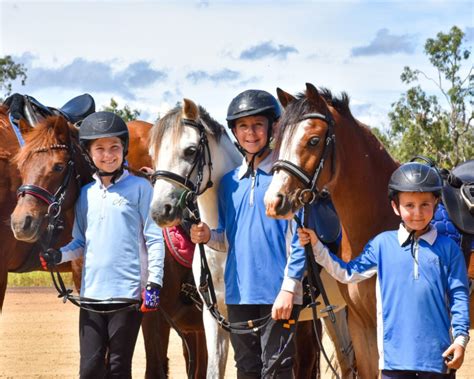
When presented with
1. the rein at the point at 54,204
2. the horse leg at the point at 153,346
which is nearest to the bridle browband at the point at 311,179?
the rein at the point at 54,204

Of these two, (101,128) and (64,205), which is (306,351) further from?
(101,128)

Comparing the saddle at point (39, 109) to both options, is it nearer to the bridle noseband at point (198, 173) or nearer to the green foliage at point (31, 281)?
the bridle noseband at point (198, 173)

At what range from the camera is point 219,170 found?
585 centimetres

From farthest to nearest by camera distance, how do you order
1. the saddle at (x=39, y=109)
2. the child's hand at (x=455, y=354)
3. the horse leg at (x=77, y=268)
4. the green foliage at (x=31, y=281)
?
the green foliage at (x=31, y=281) < the saddle at (x=39, y=109) < the horse leg at (x=77, y=268) < the child's hand at (x=455, y=354)

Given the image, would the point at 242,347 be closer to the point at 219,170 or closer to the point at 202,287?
the point at 202,287

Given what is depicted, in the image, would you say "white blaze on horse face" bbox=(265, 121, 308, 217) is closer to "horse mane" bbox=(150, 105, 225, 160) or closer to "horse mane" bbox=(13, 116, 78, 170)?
"horse mane" bbox=(150, 105, 225, 160)

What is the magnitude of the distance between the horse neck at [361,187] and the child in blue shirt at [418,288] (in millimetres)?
636

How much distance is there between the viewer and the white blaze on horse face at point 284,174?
15.5 ft

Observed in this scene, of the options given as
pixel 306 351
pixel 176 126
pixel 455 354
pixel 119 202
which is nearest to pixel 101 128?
pixel 119 202

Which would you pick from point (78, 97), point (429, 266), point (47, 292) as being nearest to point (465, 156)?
point (47, 292)

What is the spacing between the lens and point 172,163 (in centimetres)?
564

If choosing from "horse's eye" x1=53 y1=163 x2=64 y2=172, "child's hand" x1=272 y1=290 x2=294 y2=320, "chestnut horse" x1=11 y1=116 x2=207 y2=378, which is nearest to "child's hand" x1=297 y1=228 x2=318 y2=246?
"child's hand" x1=272 y1=290 x2=294 y2=320

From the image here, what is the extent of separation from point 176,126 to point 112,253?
1044mm

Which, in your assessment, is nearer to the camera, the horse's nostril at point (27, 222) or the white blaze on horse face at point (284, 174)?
the white blaze on horse face at point (284, 174)
